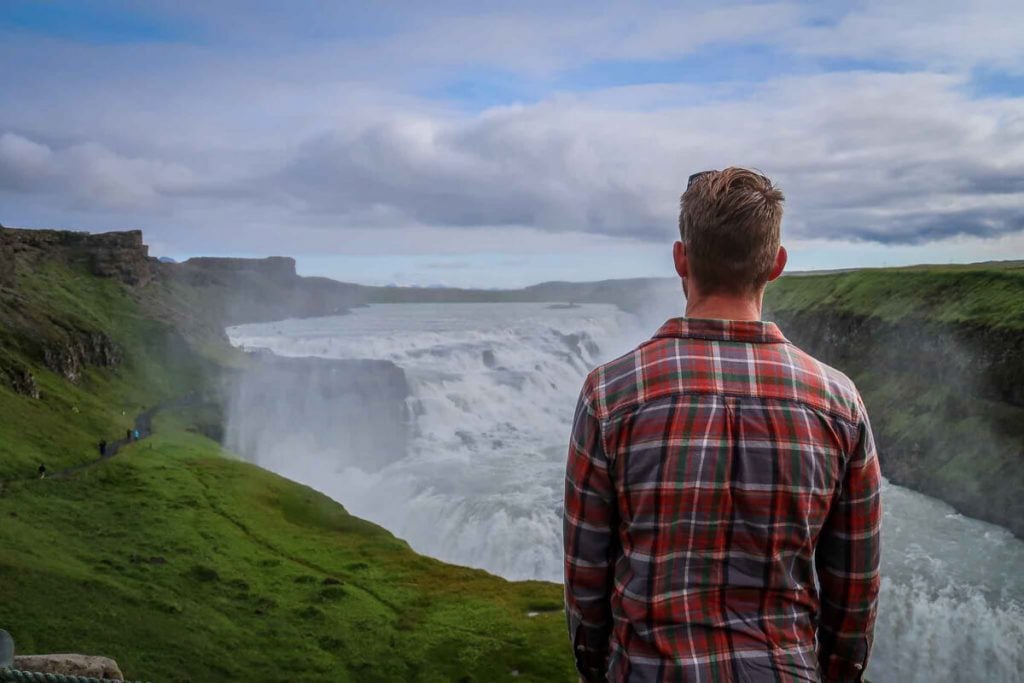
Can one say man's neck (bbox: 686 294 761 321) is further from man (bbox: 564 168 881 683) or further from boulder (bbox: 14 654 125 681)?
boulder (bbox: 14 654 125 681)

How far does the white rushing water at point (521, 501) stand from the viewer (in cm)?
3416

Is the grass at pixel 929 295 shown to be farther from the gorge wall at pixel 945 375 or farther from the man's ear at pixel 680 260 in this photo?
the man's ear at pixel 680 260

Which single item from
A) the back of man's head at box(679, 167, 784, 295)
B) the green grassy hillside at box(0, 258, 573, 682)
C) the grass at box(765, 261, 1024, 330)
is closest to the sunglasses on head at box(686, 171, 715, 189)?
the back of man's head at box(679, 167, 784, 295)

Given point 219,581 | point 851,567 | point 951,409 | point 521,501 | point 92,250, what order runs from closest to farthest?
point 851,567
point 219,581
point 521,501
point 951,409
point 92,250

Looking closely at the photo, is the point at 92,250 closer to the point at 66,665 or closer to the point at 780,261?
the point at 66,665

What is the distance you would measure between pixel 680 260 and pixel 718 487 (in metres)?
→ 0.95

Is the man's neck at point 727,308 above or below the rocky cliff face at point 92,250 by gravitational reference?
below

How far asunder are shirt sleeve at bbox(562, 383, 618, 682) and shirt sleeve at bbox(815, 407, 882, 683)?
870 millimetres

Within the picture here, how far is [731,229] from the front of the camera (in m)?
2.97

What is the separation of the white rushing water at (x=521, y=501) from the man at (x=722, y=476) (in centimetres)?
3377

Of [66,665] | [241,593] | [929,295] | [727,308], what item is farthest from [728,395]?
[929,295]

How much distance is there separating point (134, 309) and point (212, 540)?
2883 inches

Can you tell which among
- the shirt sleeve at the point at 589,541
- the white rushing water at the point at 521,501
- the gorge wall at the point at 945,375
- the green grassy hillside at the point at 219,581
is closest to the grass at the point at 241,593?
the green grassy hillside at the point at 219,581

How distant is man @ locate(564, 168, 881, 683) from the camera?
9.30 feet
